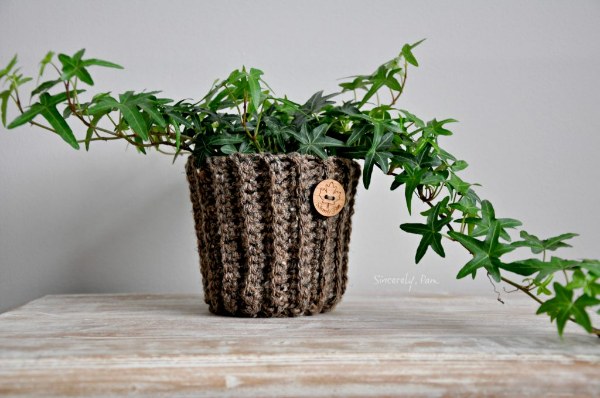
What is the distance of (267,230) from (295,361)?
27cm

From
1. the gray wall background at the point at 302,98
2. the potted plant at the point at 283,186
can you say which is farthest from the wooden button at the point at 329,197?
the gray wall background at the point at 302,98

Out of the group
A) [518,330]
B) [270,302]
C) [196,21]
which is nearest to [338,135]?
[270,302]

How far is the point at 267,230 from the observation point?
34.4 inches

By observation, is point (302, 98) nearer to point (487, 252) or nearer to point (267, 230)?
point (267, 230)

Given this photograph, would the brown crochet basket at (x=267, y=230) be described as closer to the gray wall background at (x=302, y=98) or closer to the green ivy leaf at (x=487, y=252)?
the green ivy leaf at (x=487, y=252)

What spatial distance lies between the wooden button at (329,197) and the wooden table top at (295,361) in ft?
0.59

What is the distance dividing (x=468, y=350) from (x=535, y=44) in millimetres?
928

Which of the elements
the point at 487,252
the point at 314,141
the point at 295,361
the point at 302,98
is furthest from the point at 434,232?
the point at 302,98

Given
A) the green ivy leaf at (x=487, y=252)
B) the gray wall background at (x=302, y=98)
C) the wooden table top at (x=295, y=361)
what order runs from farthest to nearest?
the gray wall background at (x=302, y=98) → the green ivy leaf at (x=487, y=252) → the wooden table top at (x=295, y=361)

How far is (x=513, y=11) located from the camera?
4.38 ft

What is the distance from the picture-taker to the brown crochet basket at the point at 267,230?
2.82 ft

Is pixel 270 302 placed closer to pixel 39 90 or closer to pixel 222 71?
pixel 39 90

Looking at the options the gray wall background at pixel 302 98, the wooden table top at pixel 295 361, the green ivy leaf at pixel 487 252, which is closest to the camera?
the wooden table top at pixel 295 361

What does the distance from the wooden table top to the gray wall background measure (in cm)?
50
